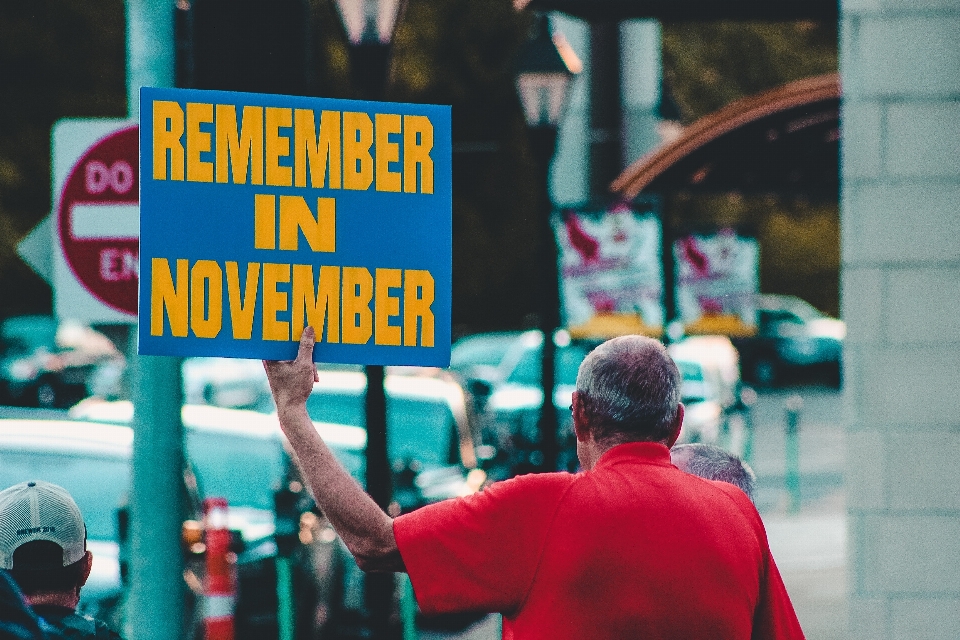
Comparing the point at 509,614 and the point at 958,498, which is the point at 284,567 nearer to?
Answer: the point at 958,498

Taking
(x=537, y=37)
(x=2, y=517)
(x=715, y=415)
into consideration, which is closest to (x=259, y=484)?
(x=537, y=37)

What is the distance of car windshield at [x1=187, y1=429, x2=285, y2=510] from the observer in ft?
29.4

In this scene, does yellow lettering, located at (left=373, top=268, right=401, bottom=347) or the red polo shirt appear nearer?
the red polo shirt

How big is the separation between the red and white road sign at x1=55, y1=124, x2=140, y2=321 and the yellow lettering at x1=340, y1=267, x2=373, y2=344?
2.26 metres

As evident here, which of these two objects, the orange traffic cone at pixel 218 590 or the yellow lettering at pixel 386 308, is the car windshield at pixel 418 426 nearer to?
the orange traffic cone at pixel 218 590

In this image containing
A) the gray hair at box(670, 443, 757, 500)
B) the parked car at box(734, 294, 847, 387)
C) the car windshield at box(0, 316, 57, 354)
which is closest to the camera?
the gray hair at box(670, 443, 757, 500)

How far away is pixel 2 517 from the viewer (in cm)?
288

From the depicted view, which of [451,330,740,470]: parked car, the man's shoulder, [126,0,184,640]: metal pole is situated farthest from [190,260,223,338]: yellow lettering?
[451,330,740,470]: parked car

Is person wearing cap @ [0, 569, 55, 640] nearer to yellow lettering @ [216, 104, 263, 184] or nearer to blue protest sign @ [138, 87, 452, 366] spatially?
blue protest sign @ [138, 87, 452, 366]

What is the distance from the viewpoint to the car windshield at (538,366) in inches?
675

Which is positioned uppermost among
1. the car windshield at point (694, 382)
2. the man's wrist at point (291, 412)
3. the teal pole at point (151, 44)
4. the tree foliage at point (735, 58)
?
the tree foliage at point (735, 58)

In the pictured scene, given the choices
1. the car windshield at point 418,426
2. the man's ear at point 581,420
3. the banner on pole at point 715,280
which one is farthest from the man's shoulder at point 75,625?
the banner on pole at point 715,280

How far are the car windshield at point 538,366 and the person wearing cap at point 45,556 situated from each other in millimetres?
13904

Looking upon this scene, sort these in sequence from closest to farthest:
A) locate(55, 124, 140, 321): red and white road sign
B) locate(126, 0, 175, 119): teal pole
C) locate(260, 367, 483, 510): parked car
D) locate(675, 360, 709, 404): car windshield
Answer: locate(55, 124, 140, 321): red and white road sign → locate(126, 0, 175, 119): teal pole → locate(260, 367, 483, 510): parked car → locate(675, 360, 709, 404): car windshield
